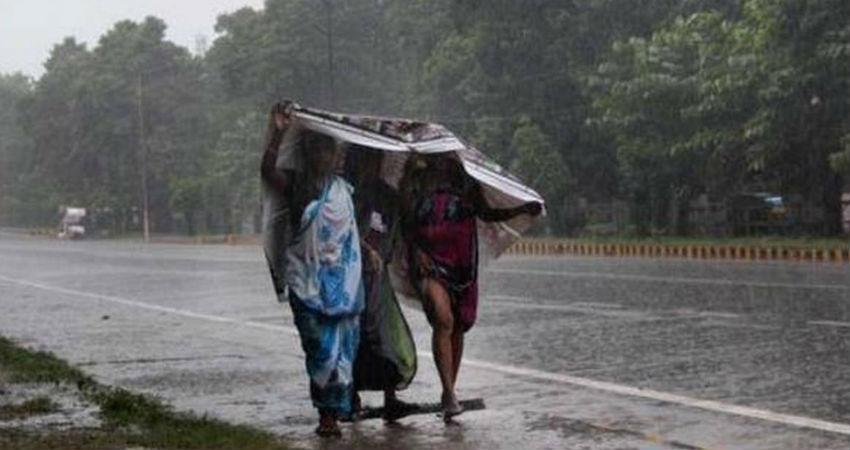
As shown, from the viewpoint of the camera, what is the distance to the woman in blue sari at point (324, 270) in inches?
267

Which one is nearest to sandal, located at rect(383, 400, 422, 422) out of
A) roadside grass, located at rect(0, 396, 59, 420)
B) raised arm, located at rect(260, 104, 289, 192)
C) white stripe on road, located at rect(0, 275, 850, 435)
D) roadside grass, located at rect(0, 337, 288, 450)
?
roadside grass, located at rect(0, 337, 288, 450)

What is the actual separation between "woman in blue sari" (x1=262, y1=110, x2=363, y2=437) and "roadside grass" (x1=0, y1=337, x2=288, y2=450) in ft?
1.41

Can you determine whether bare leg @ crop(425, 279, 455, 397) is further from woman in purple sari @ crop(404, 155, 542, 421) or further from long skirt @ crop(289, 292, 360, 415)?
long skirt @ crop(289, 292, 360, 415)

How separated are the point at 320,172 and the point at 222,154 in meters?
56.9

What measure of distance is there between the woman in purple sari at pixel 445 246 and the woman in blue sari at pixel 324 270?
0.46 metres

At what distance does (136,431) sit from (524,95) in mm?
38265

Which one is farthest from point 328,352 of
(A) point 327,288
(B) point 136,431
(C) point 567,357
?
(C) point 567,357

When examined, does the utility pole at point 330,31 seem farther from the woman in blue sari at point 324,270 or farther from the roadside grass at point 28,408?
→ the woman in blue sari at point 324,270

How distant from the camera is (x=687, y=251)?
3353cm

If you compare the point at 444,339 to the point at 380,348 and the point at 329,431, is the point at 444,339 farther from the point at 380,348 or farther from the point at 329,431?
the point at 329,431

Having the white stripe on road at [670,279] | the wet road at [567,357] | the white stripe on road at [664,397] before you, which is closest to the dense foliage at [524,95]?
the white stripe on road at [670,279]

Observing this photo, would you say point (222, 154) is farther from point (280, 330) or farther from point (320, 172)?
point (320, 172)

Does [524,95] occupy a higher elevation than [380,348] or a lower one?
higher

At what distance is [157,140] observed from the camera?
71500mm
